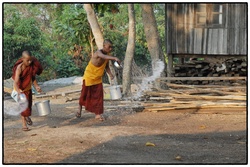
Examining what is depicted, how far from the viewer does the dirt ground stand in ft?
17.8

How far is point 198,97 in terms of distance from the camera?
8.72 meters

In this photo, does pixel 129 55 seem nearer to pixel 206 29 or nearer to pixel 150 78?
pixel 150 78

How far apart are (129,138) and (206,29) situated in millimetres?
3713

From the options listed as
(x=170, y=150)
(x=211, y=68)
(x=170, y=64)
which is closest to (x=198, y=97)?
(x=170, y=64)

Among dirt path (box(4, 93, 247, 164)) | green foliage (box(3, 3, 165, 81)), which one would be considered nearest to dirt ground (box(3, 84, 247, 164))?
dirt path (box(4, 93, 247, 164))

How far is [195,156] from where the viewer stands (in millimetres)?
5637

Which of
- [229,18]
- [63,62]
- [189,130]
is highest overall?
[229,18]

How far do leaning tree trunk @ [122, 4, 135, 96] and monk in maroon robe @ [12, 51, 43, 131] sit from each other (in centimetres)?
183

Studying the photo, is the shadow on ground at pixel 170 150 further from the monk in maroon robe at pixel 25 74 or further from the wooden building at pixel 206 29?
the wooden building at pixel 206 29

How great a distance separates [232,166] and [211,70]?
5.26 metres

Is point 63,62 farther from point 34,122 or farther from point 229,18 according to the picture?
point 229,18

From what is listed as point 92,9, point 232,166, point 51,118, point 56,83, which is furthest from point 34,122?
point 232,166

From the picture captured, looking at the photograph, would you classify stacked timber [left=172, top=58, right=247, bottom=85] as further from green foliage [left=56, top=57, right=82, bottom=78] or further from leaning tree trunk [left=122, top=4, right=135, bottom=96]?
green foliage [left=56, top=57, right=82, bottom=78]

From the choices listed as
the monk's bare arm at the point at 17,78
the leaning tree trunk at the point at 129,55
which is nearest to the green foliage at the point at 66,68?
the leaning tree trunk at the point at 129,55
